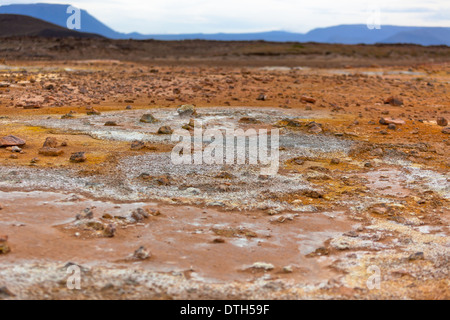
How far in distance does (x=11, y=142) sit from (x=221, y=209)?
5789 mm

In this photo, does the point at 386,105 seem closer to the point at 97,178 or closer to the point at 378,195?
the point at 378,195

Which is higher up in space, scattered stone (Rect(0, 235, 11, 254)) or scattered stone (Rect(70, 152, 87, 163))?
scattered stone (Rect(70, 152, 87, 163))

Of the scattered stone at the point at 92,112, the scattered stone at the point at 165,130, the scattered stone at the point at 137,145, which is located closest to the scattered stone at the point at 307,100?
the scattered stone at the point at 165,130

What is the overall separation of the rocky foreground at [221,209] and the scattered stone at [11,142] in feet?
0.13

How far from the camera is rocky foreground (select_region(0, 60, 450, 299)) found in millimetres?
6191

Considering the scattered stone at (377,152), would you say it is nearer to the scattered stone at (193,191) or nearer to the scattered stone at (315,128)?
the scattered stone at (315,128)

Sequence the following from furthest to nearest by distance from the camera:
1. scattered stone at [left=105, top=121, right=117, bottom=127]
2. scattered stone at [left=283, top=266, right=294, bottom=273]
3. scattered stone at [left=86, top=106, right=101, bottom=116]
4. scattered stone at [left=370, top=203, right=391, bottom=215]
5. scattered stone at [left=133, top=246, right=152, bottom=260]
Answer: scattered stone at [left=86, top=106, right=101, bottom=116], scattered stone at [left=105, top=121, right=117, bottom=127], scattered stone at [left=370, top=203, right=391, bottom=215], scattered stone at [left=133, top=246, right=152, bottom=260], scattered stone at [left=283, top=266, right=294, bottom=273]

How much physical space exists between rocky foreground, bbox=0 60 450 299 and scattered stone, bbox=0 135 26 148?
0.13 feet

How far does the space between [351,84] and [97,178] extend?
18.6 meters

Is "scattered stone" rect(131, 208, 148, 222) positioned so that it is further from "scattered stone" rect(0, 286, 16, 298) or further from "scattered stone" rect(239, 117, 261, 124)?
"scattered stone" rect(239, 117, 261, 124)

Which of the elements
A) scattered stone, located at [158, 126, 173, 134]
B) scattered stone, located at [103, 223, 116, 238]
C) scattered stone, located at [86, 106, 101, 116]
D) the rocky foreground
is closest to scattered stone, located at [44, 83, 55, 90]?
the rocky foreground

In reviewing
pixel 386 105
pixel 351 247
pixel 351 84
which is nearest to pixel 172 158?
pixel 351 247

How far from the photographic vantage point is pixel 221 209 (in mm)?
8695

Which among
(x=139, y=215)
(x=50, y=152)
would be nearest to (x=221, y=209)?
(x=139, y=215)
